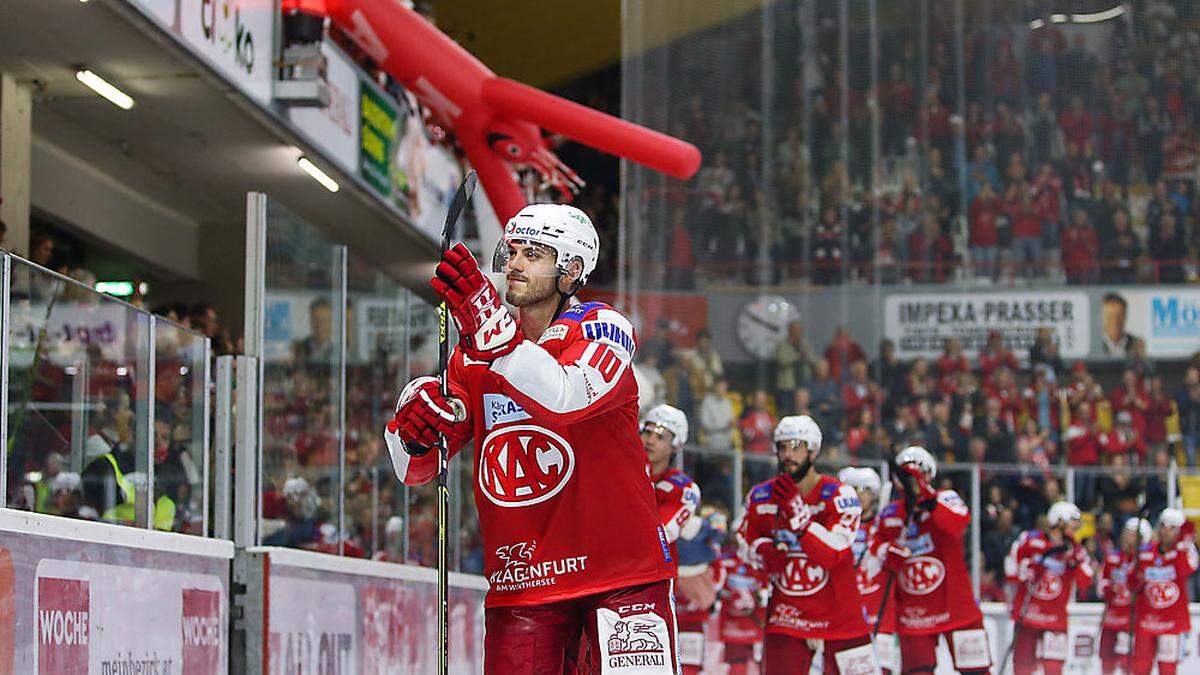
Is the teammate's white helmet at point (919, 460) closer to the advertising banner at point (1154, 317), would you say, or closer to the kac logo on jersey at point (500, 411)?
the advertising banner at point (1154, 317)

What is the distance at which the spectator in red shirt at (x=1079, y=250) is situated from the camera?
56.5 feet

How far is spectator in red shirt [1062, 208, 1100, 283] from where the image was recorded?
17.2 metres

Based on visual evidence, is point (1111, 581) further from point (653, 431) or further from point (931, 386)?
point (653, 431)

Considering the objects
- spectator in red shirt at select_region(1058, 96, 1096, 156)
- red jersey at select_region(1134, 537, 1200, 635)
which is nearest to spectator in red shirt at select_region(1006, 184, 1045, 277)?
spectator in red shirt at select_region(1058, 96, 1096, 156)

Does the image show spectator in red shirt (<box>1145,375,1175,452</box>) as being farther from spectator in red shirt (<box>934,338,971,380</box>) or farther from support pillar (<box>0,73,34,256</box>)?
support pillar (<box>0,73,34,256</box>)

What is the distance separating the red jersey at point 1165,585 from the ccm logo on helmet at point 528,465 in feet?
36.3

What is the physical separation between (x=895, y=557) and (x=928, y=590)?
0.89ft

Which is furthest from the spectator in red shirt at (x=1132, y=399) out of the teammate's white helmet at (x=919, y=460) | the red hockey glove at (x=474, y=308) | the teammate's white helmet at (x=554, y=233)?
the red hockey glove at (x=474, y=308)

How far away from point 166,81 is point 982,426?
27.2 ft

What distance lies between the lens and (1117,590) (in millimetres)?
15273

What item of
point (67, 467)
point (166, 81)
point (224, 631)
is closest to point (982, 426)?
point (166, 81)

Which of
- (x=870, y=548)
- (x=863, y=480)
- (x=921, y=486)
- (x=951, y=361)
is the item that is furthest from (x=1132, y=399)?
(x=921, y=486)

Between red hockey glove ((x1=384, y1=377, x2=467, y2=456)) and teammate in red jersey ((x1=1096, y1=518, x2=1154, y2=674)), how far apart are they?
11346 millimetres

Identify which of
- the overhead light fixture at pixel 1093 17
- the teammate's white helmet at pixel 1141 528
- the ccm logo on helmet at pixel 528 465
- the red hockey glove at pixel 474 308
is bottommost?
the teammate's white helmet at pixel 1141 528
